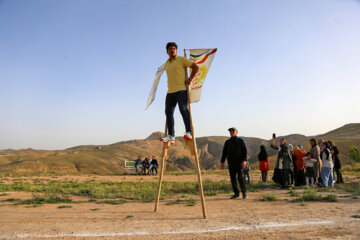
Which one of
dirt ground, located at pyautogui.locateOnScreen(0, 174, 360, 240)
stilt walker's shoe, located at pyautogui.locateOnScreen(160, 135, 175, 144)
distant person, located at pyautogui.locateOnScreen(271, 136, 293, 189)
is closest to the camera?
dirt ground, located at pyautogui.locateOnScreen(0, 174, 360, 240)

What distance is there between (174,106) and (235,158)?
2966 mm

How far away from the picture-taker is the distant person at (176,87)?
570 cm

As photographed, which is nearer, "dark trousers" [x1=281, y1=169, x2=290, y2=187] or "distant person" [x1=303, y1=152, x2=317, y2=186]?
"dark trousers" [x1=281, y1=169, x2=290, y2=187]

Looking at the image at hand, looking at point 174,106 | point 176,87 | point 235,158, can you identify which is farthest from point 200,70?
point 235,158

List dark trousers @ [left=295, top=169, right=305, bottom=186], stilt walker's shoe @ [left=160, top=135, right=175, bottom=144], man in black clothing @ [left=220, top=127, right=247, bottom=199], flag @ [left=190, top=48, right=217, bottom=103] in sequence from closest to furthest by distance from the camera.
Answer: stilt walker's shoe @ [left=160, top=135, right=175, bottom=144]
flag @ [left=190, top=48, right=217, bottom=103]
man in black clothing @ [left=220, top=127, right=247, bottom=199]
dark trousers @ [left=295, top=169, right=305, bottom=186]

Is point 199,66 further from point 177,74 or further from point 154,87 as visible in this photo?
point 154,87

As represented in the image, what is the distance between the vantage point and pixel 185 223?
453 centimetres

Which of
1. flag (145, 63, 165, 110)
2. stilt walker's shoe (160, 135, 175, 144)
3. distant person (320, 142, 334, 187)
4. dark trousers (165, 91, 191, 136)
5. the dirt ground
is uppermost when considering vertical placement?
flag (145, 63, 165, 110)

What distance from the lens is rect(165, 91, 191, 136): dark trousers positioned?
224 inches

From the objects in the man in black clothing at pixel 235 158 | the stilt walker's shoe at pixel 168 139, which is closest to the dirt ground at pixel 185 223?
the man in black clothing at pixel 235 158

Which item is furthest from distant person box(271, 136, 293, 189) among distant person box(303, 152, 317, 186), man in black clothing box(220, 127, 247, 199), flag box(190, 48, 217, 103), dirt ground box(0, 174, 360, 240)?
flag box(190, 48, 217, 103)

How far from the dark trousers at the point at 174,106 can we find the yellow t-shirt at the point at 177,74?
129mm

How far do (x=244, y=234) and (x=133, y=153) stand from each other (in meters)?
69.5

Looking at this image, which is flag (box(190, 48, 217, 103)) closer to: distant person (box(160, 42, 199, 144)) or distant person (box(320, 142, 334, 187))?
distant person (box(160, 42, 199, 144))
